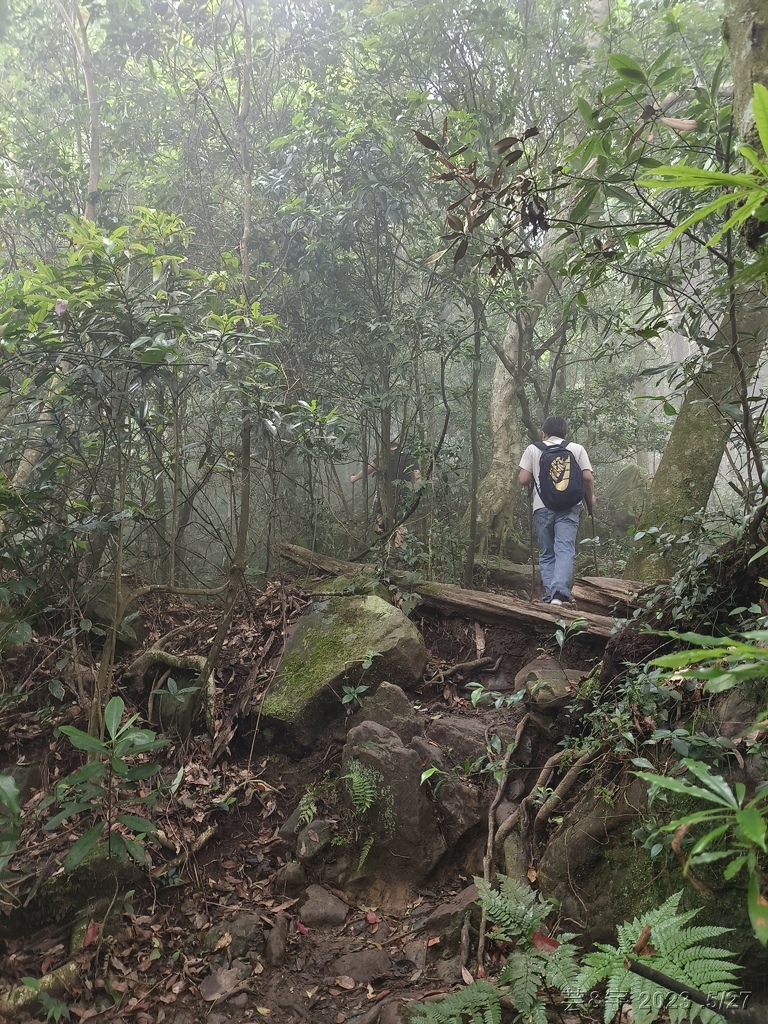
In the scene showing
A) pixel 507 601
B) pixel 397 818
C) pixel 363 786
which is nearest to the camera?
pixel 397 818

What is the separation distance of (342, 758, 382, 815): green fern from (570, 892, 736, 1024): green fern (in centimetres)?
184

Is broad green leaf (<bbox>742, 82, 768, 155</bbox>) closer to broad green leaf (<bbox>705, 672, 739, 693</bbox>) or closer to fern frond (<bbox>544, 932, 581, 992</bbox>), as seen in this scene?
broad green leaf (<bbox>705, 672, 739, 693</bbox>)

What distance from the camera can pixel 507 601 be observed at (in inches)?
217

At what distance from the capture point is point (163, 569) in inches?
290

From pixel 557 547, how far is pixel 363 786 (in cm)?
311

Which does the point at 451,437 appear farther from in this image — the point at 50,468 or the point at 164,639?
the point at 50,468

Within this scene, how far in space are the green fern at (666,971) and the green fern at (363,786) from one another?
6.03 ft

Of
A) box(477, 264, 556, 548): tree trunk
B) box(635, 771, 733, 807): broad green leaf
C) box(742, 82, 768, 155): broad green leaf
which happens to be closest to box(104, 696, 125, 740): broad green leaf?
box(635, 771, 733, 807): broad green leaf

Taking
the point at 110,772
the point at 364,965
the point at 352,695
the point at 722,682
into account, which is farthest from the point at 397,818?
the point at 722,682

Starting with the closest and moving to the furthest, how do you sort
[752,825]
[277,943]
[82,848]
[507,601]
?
[752,825] < [82,848] < [277,943] < [507,601]

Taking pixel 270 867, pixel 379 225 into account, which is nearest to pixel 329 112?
pixel 379 225

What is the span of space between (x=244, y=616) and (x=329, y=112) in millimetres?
5733

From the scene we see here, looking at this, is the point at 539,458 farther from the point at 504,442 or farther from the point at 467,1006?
the point at 467,1006

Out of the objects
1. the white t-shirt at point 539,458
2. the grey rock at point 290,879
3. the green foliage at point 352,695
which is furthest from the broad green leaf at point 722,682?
the white t-shirt at point 539,458
